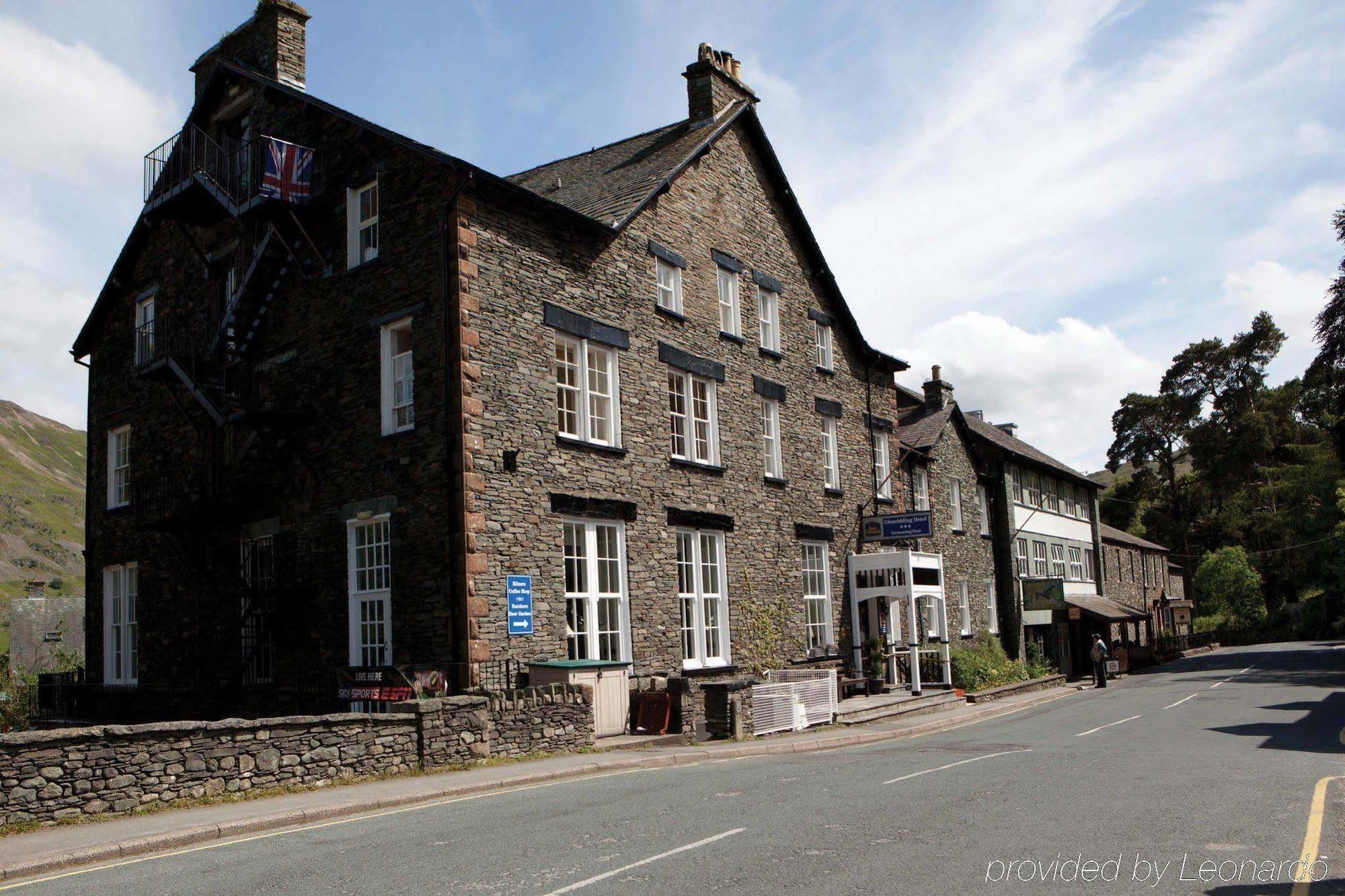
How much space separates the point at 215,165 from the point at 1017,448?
1405 inches

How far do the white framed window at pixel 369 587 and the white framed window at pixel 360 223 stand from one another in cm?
513

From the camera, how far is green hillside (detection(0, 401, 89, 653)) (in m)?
107

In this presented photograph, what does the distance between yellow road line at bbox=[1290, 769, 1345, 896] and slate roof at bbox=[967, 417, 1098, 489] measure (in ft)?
105

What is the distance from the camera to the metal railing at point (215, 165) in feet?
67.8

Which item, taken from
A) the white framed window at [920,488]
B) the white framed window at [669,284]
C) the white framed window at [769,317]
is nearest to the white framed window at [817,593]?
the white framed window at [769,317]

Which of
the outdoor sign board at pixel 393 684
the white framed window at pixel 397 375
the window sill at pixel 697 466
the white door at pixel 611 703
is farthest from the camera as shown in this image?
the window sill at pixel 697 466

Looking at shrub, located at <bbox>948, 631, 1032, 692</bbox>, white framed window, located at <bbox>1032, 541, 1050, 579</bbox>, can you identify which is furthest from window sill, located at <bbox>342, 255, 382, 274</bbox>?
white framed window, located at <bbox>1032, 541, 1050, 579</bbox>

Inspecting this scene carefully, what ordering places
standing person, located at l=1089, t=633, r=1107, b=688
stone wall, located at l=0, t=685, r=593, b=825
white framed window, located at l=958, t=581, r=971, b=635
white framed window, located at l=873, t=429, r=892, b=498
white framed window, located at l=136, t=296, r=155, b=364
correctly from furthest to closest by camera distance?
standing person, located at l=1089, t=633, r=1107, b=688
white framed window, located at l=958, t=581, r=971, b=635
white framed window, located at l=873, t=429, r=892, b=498
white framed window, located at l=136, t=296, r=155, b=364
stone wall, located at l=0, t=685, r=593, b=825

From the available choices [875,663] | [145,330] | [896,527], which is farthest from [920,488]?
[145,330]

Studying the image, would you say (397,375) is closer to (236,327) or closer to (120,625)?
(236,327)

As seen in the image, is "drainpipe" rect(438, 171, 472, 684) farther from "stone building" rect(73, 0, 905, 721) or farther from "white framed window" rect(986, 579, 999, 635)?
"white framed window" rect(986, 579, 999, 635)

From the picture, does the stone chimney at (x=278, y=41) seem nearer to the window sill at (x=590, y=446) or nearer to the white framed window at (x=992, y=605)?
the window sill at (x=590, y=446)

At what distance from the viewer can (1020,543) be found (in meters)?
43.3

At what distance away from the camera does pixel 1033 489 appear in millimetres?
46406
